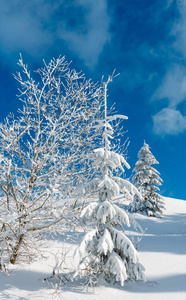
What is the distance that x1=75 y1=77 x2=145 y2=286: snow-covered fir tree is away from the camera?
5.49 m

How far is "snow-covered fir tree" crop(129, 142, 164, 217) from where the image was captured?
2086cm

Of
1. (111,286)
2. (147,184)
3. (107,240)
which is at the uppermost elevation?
(147,184)

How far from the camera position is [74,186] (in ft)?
24.4

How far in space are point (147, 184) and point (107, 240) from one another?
17.4 m

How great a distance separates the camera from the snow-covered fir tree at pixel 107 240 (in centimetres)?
549

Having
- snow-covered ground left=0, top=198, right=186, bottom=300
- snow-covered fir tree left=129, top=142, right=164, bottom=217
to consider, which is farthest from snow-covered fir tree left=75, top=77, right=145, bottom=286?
snow-covered fir tree left=129, top=142, right=164, bottom=217

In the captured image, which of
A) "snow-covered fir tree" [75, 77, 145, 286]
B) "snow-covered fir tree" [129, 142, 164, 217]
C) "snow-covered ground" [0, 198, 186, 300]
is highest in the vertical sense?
"snow-covered fir tree" [129, 142, 164, 217]

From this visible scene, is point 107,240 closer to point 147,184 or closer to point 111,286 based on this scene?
point 111,286

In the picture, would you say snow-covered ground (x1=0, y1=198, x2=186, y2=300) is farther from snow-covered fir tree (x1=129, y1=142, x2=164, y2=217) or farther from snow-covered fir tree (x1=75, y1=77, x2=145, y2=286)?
snow-covered fir tree (x1=129, y1=142, x2=164, y2=217)

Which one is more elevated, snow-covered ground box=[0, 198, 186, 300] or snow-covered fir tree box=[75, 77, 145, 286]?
snow-covered fir tree box=[75, 77, 145, 286]

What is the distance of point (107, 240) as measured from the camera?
5602mm

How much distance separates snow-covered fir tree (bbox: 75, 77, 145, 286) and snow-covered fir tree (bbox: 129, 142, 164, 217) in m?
14.7

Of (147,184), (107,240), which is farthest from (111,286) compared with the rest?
(147,184)

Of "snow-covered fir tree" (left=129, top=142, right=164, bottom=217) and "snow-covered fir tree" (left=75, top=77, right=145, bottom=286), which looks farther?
"snow-covered fir tree" (left=129, top=142, right=164, bottom=217)
